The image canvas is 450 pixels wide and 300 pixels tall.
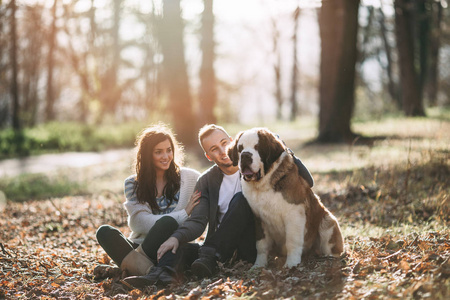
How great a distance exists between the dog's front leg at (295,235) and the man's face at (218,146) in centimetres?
88

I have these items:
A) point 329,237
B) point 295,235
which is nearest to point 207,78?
point 329,237

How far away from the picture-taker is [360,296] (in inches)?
137

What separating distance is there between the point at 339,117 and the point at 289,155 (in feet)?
34.7

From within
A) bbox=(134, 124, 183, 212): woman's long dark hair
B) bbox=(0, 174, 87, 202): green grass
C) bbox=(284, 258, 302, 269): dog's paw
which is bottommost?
bbox=(0, 174, 87, 202): green grass

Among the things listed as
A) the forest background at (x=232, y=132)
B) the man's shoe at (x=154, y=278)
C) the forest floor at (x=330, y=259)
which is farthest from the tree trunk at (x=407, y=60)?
the man's shoe at (x=154, y=278)

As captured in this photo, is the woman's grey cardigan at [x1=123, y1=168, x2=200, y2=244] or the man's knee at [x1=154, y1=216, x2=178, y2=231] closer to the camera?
the man's knee at [x1=154, y1=216, x2=178, y2=231]

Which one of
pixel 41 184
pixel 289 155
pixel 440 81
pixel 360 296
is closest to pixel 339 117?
pixel 41 184

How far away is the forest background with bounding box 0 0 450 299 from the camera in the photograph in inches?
170

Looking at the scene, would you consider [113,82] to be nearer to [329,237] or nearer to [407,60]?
[407,60]

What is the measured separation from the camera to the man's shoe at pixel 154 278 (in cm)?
433

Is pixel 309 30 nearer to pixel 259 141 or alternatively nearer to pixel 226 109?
pixel 226 109

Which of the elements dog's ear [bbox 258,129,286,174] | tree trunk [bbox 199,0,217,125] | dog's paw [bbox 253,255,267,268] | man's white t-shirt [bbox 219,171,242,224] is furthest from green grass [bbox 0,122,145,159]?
dog's ear [bbox 258,129,286,174]

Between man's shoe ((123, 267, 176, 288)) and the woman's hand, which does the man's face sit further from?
man's shoe ((123, 267, 176, 288))

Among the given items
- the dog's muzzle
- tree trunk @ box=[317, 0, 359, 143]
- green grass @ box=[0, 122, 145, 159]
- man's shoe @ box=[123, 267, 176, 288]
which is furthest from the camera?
green grass @ box=[0, 122, 145, 159]
